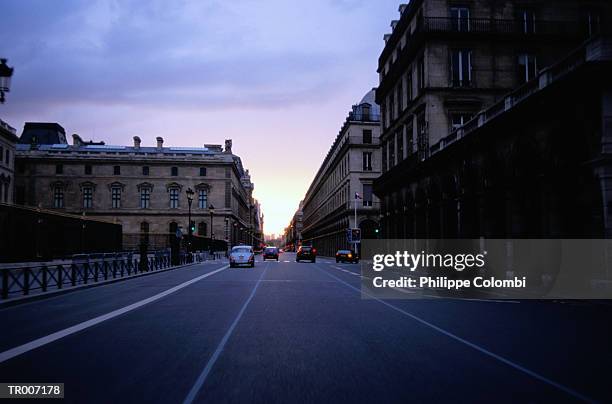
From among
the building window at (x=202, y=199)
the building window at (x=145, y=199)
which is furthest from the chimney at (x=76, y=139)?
the building window at (x=202, y=199)

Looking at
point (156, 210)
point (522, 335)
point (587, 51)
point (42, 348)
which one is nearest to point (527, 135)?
point (587, 51)

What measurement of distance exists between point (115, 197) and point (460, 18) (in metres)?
76.5

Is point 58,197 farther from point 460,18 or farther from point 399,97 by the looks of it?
point 460,18

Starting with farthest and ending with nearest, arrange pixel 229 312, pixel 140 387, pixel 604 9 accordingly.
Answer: pixel 604 9 → pixel 229 312 → pixel 140 387

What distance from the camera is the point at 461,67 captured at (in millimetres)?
37594

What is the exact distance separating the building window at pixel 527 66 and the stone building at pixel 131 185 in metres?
68.0

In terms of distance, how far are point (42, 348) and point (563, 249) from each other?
17984 millimetres

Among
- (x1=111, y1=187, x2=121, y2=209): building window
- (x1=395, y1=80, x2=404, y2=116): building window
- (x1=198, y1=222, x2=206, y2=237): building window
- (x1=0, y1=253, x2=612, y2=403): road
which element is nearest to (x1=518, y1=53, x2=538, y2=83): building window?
(x1=395, y1=80, x2=404, y2=116): building window

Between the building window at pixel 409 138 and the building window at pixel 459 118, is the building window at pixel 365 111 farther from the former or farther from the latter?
the building window at pixel 459 118

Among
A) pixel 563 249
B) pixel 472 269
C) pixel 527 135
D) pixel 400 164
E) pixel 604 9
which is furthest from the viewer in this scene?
pixel 400 164

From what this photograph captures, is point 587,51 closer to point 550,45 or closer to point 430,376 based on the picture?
point 430,376

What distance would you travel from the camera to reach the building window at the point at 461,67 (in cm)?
3738

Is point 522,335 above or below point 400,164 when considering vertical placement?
below

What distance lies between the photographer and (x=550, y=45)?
37.2 metres
